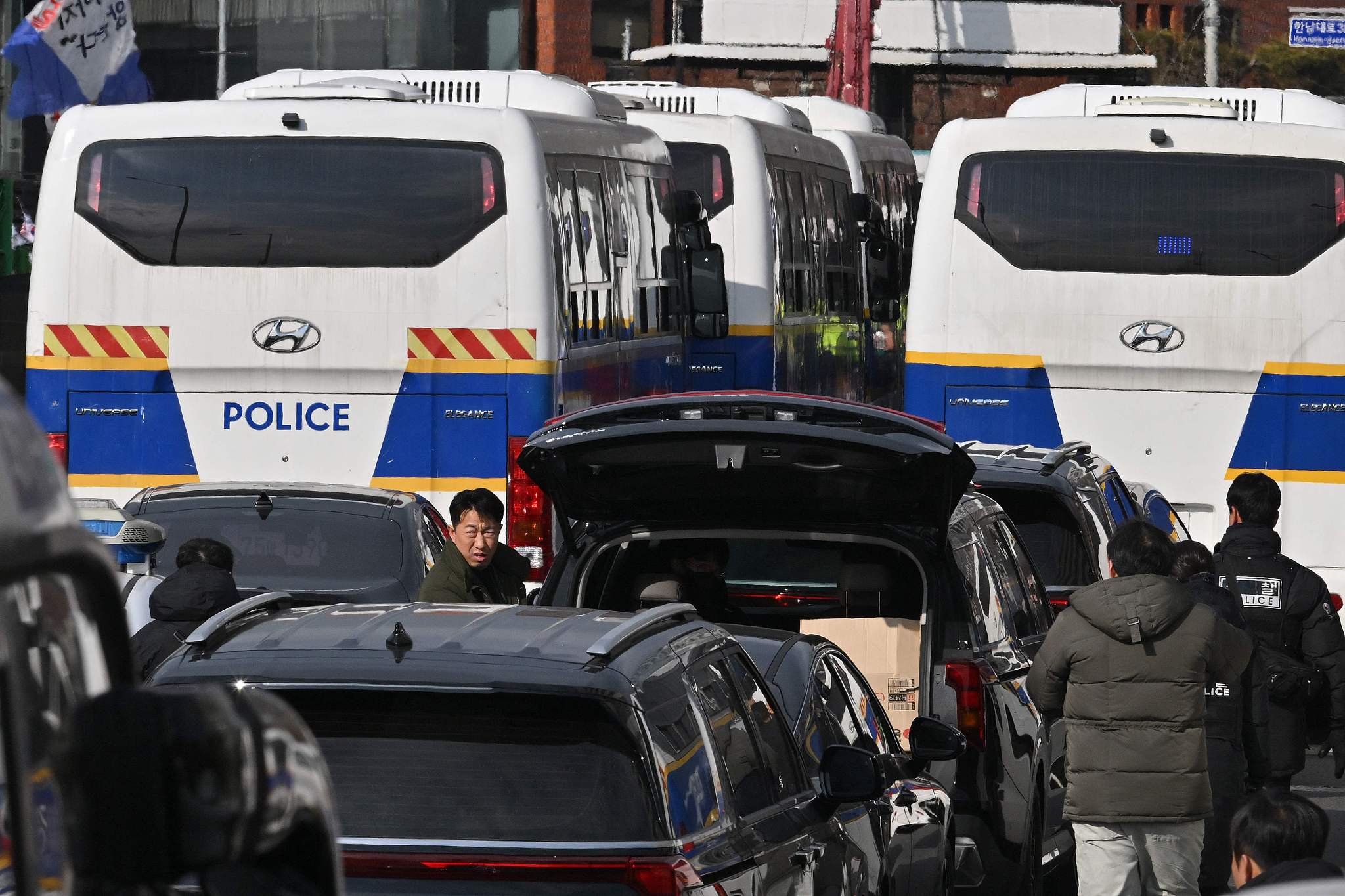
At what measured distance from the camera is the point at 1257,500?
395 inches

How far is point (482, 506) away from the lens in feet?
31.4

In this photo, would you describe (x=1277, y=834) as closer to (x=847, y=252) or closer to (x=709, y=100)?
(x=709, y=100)

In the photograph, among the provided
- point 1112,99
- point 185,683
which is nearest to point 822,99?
point 1112,99

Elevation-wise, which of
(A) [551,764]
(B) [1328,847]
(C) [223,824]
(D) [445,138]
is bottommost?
(B) [1328,847]

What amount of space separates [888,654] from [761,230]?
39.4 feet

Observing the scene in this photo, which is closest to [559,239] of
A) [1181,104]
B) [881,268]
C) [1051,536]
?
[1051,536]

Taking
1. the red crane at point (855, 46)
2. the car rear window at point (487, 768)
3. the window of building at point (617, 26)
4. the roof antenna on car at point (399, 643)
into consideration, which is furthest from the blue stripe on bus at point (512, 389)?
the window of building at point (617, 26)

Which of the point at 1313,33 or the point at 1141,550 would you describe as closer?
the point at 1141,550

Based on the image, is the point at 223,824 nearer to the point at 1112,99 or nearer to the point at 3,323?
the point at 1112,99

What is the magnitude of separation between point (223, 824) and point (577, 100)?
15793 mm

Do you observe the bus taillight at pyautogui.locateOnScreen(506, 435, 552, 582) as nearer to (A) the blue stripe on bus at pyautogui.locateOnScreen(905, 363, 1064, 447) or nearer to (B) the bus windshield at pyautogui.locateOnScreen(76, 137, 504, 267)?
(B) the bus windshield at pyautogui.locateOnScreen(76, 137, 504, 267)

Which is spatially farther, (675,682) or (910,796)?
(910,796)

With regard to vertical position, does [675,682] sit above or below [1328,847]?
above

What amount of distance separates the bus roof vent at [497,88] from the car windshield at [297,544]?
561 cm
